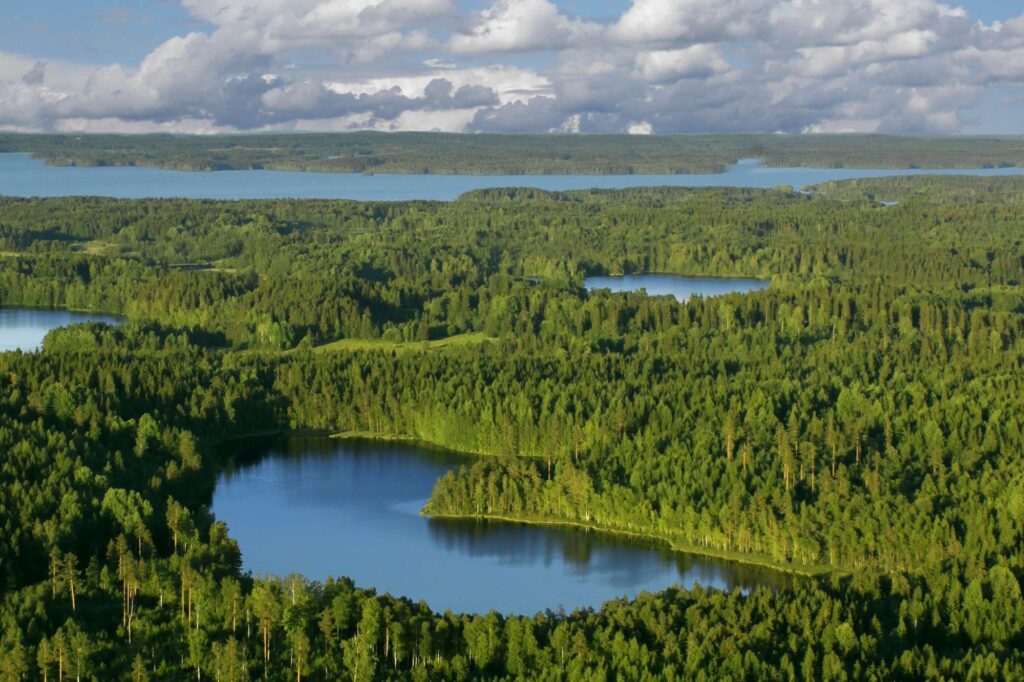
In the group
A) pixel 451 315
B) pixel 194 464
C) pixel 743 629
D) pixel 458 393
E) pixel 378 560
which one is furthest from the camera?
pixel 451 315

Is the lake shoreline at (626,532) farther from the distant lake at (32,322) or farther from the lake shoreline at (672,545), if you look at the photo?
the distant lake at (32,322)

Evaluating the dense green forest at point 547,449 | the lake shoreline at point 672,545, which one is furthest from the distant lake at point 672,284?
the lake shoreline at point 672,545

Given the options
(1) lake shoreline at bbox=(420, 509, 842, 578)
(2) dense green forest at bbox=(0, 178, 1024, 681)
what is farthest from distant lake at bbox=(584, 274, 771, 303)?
(1) lake shoreline at bbox=(420, 509, 842, 578)

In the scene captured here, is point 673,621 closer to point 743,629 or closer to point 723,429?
point 743,629

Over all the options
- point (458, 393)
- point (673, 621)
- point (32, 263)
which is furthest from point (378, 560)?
point (32, 263)

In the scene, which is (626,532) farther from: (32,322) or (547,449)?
(32,322)
